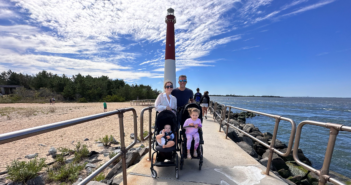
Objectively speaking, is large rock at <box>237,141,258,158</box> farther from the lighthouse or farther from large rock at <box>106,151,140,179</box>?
the lighthouse

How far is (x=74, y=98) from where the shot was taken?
3888 centimetres

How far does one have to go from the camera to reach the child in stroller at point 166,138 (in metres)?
2.81

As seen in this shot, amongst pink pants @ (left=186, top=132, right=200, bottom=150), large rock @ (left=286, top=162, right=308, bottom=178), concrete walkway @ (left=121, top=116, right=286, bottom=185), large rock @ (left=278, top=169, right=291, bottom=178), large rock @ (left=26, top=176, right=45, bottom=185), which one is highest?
pink pants @ (left=186, top=132, right=200, bottom=150)

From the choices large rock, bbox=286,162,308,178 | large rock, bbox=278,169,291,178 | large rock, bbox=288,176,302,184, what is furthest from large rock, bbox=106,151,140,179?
large rock, bbox=286,162,308,178

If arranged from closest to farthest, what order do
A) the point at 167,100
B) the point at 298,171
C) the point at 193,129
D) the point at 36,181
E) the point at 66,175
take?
the point at 193,129, the point at 167,100, the point at 36,181, the point at 66,175, the point at 298,171

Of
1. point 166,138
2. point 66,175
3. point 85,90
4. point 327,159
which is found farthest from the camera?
point 85,90

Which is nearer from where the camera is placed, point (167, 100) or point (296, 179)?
point (167, 100)

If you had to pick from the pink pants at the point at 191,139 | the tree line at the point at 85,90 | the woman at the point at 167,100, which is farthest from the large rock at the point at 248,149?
the tree line at the point at 85,90

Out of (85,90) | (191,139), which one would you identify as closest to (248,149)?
(191,139)

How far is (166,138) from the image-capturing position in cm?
289

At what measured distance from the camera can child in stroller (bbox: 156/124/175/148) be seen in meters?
2.81

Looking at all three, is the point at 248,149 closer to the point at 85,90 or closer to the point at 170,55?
the point at 170,55

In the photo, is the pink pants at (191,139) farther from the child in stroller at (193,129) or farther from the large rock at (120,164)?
the large rock at (120,164)

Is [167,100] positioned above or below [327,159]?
above
